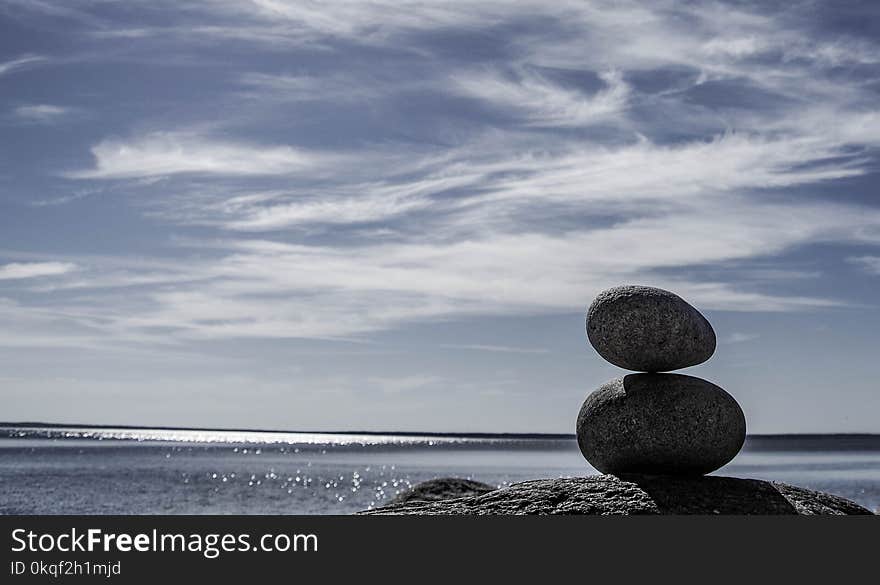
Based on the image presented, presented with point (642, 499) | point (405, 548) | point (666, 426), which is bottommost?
point (405, 548)

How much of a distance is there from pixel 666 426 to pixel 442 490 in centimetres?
628

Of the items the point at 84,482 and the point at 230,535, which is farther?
the point at 84,482

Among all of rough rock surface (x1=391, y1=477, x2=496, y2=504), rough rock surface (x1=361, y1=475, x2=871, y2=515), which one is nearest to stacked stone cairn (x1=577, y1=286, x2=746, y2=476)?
rough rock surface (x1=361, y1=475, x2=871, y2=515)

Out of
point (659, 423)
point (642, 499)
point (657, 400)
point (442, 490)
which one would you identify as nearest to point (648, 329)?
point (657, 400)

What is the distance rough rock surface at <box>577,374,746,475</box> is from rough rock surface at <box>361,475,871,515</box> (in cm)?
32

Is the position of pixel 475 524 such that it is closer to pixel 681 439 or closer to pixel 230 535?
pixel 230 535

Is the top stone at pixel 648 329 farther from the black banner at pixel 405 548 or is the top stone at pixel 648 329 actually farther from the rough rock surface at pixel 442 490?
the rough rock surface at pixel 442 490

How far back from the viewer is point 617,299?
1445 centimetres

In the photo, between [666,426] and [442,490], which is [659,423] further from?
[442,490]

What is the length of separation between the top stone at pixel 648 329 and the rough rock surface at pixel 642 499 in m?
1.74

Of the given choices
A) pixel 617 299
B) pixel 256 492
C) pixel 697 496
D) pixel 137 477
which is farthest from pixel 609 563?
pixel 137 477

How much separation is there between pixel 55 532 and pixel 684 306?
885cm

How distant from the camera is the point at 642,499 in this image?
13023 mm

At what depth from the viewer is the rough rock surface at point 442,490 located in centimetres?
1873
